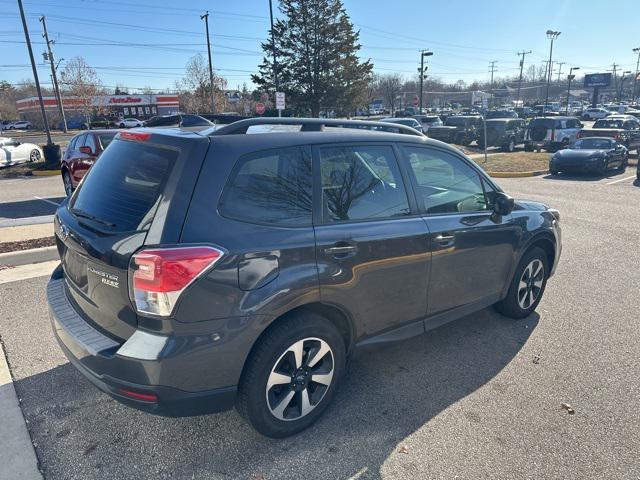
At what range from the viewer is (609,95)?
397 ft

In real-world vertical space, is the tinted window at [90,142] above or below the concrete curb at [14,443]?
above

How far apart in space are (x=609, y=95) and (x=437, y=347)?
146025 millimetres

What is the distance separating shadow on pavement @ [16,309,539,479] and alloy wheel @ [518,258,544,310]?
84 centimetres

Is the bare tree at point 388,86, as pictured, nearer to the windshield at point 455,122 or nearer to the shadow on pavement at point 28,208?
the windshield at point 455,122

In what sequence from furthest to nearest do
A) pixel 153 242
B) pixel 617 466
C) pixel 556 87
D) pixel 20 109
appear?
pixel 556 87 → pixel 20 109 → pixel 617 466 → pixel 153 242

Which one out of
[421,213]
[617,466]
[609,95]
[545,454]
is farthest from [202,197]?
[609,95]

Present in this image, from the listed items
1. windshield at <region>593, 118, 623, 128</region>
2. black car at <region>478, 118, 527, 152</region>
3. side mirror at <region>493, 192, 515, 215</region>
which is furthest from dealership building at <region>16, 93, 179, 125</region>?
side mirror at <region>493, 192, 515, 215</region>

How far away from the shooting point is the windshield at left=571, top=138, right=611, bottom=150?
627 inches

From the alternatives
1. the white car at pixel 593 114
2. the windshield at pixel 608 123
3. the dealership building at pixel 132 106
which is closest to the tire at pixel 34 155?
the windshield at pixel 608 123

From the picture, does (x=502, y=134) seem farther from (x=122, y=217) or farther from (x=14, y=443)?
(x=14, y=443)

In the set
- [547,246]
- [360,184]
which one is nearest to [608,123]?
[547,246]

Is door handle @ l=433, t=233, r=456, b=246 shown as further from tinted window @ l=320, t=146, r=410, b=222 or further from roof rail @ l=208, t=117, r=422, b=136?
roof rail @ l=208, t=117, r=422, b=136

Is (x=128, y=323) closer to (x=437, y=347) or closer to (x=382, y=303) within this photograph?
(x=382, y=303)

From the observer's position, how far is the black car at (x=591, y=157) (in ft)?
49.3
